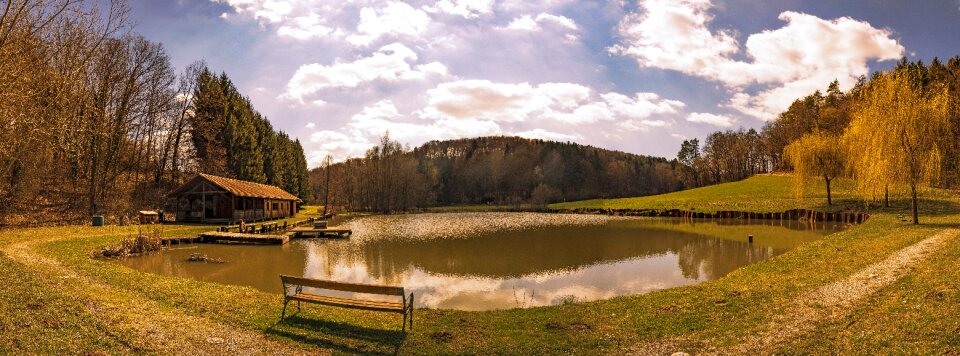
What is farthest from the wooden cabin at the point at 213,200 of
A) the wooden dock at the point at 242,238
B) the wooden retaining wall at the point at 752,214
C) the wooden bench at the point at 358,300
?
the wooden retaining wall at the point at 752,214

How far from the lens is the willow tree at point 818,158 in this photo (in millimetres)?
46812

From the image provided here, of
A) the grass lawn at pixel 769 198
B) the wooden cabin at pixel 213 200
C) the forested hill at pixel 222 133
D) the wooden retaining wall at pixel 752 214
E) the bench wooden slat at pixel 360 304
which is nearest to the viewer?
the bench wooden slat at pixel 360 304

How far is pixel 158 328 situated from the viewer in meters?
9.32

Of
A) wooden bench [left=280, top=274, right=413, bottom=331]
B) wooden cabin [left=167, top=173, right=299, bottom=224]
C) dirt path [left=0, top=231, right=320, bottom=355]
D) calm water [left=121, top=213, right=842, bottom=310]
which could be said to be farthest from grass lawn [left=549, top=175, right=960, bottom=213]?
dirt path [left=0, top=231, right=320, bottom=355]

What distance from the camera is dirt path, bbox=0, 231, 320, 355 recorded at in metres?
8.41

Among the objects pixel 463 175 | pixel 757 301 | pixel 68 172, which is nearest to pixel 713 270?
pixel 757 301

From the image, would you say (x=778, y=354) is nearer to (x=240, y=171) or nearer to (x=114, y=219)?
(x=114, y=219)

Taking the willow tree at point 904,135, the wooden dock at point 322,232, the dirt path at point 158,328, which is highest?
the willow tree at point 904,135

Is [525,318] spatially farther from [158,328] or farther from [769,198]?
[769,198]

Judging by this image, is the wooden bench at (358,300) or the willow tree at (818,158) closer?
the wooden bench at (358,300)

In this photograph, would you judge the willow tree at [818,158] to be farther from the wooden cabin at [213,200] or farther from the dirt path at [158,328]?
the wooden cabin at [213,200]

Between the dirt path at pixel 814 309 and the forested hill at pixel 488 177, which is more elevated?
the forested hill at pixel 488 177

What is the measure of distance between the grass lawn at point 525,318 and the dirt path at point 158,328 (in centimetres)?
12

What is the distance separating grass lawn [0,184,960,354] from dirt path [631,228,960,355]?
0.21 meters
